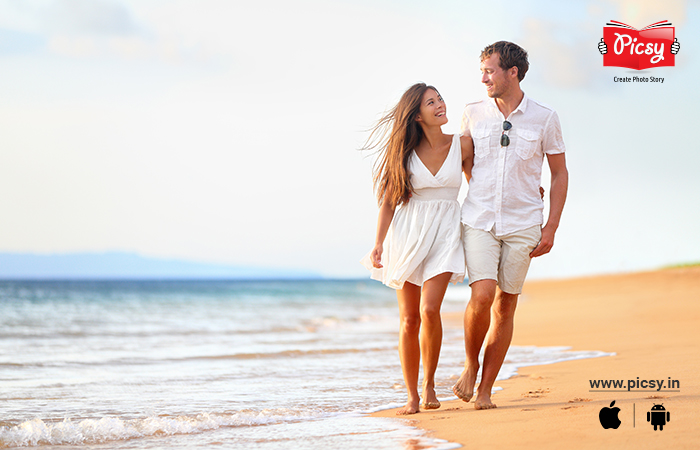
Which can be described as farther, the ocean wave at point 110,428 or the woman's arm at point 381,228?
the woman's arm at point 381,228

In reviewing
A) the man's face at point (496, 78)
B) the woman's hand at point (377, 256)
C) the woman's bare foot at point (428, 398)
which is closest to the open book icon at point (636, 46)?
the man's face at point (496, 78)

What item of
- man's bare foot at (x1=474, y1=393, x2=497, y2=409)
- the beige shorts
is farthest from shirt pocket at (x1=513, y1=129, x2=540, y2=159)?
man's bare foot at (x1=474, y1=393, x2=497, y2=409)

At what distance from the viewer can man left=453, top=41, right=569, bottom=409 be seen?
11.3 ft

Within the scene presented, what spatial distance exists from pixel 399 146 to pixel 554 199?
2.98 ft

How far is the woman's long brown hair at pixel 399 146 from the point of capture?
367 centimetres

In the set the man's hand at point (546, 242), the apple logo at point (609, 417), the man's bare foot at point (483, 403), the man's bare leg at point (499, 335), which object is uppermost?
the man's hand at point (546, 242)

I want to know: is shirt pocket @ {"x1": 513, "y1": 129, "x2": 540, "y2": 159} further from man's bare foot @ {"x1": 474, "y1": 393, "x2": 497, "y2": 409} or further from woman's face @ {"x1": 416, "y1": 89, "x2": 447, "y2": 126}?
man's bare foot @ {"x1": 474, "y1": 393, "x2": 497, "y2": 409}

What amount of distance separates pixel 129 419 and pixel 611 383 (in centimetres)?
289

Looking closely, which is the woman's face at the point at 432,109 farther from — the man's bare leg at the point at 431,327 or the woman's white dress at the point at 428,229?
the man's bare leg at the point at 431,327

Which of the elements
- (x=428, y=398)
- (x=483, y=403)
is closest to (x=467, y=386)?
(x=483, y=403)

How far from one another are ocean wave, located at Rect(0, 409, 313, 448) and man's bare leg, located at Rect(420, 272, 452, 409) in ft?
2.27

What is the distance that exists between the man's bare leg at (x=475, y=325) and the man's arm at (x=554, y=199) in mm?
343

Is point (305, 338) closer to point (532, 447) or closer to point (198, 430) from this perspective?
point (198, 430)

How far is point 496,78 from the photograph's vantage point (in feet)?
11.4
